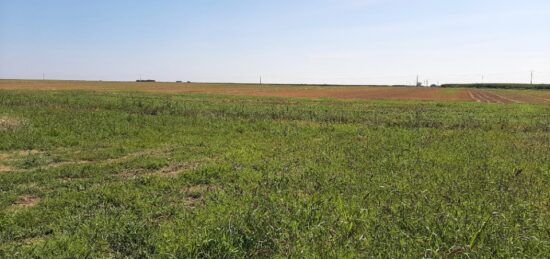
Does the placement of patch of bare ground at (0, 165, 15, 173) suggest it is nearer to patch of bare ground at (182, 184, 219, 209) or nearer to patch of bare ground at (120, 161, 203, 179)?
patch of bare ground at (120, 161, 203, 179)

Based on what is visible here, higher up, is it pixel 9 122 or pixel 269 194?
pixel 9 122

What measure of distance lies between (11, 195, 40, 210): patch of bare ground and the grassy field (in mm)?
16

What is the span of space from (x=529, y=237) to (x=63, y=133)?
13.5m

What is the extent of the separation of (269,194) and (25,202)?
3967 mm

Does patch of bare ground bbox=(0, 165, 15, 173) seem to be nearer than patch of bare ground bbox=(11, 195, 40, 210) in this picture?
No

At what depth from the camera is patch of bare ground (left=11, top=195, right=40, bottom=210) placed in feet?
20.7

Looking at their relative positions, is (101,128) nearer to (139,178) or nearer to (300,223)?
(139,178)

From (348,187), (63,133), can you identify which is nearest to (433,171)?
(348,187)

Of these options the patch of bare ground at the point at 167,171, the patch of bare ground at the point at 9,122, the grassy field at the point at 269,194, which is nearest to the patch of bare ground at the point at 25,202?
the grassy field at the point at 269,194

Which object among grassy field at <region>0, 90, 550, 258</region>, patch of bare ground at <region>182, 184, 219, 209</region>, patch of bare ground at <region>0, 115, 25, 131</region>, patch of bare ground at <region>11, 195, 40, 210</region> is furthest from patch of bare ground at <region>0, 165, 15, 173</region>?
patch of bare ground at <region>0, 115, 25, 131</region>

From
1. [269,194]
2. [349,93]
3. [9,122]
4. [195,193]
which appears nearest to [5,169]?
[195,193]

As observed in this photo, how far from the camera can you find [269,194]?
689cm

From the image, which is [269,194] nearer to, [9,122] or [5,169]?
[5,169]

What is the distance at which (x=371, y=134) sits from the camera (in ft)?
49.5
